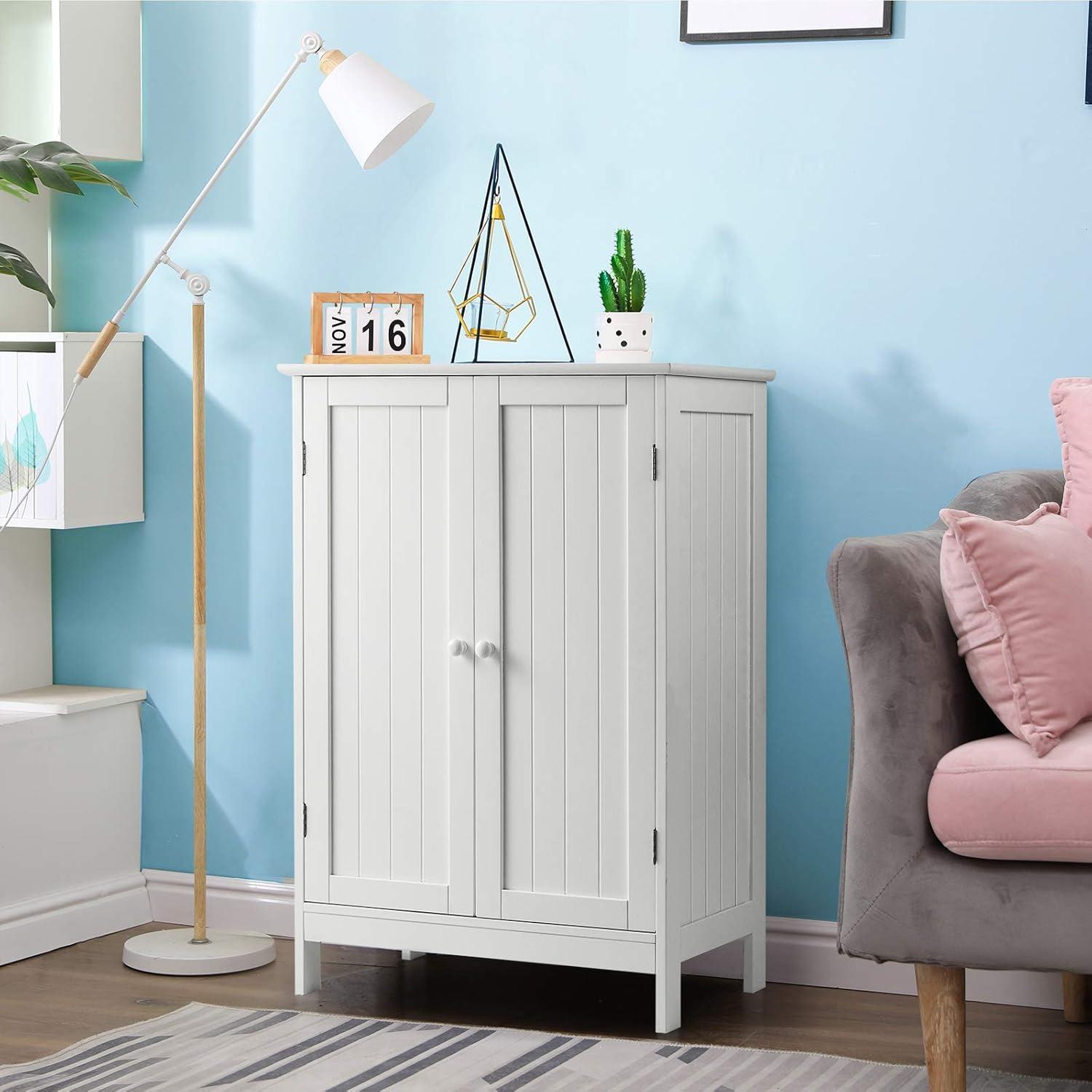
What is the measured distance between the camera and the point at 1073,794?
70.2 inches

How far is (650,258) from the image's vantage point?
2.75m

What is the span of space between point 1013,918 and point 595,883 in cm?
73

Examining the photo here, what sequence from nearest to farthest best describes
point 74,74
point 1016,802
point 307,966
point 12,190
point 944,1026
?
point 1016,802, point 944,1026, point 307,966, point 12,190, point 74,74

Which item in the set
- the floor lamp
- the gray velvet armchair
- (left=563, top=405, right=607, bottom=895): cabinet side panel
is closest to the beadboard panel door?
(left=563, top=405, right=607, bottom=895): cabinet side panel

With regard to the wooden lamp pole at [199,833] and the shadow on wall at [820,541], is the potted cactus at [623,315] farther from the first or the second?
the wooden lamp pole at [199,833]

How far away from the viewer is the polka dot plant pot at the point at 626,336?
8.20 ft

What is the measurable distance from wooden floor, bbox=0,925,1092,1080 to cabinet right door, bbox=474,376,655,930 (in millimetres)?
220

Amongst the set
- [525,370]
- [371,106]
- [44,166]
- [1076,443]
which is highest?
[371,106]

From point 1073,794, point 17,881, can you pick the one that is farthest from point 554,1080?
point 17,881

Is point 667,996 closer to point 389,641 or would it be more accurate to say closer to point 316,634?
point 389,641

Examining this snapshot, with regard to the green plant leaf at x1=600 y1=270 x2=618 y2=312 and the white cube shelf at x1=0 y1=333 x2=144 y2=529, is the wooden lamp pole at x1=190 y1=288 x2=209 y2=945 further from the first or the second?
the green plant leaf at x1=600 y1=270 x2=618 y2=312

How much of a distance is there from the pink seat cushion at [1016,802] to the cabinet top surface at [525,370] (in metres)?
0.75

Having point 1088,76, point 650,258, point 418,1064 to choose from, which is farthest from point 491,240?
point 418,1064

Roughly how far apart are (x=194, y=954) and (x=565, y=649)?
94 centimetres
